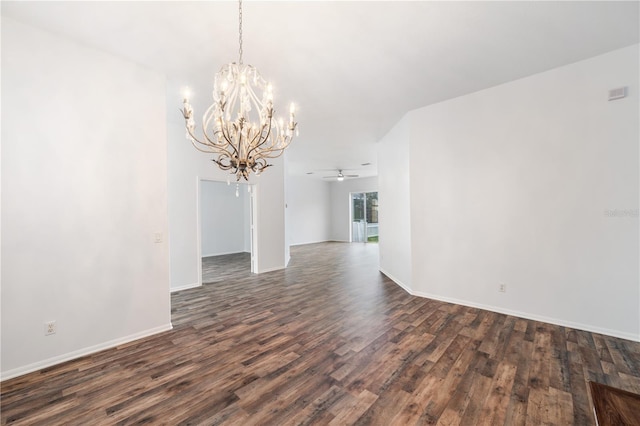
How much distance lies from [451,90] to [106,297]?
193 inches

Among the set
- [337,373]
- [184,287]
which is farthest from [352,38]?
[184,287]

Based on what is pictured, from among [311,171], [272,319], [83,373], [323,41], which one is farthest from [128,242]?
[311,171]

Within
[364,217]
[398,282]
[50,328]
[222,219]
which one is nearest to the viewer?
[50,328]

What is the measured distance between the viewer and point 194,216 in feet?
16.5

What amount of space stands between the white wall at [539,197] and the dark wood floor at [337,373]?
43cm

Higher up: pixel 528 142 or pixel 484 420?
pixel 528 142

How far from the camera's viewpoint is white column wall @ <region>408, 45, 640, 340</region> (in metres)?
2.82

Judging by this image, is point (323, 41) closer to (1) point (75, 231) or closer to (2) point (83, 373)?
(1) point (75, 231)

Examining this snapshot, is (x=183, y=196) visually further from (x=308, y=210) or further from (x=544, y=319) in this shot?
(x=308, y=210)

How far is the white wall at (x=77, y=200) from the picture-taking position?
2.26m

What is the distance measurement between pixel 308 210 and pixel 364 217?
264cm

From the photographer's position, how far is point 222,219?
9.04 meters

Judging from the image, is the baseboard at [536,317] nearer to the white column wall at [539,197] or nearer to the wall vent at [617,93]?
the white column wall at [539,197]

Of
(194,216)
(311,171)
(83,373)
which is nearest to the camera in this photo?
(83,373)
